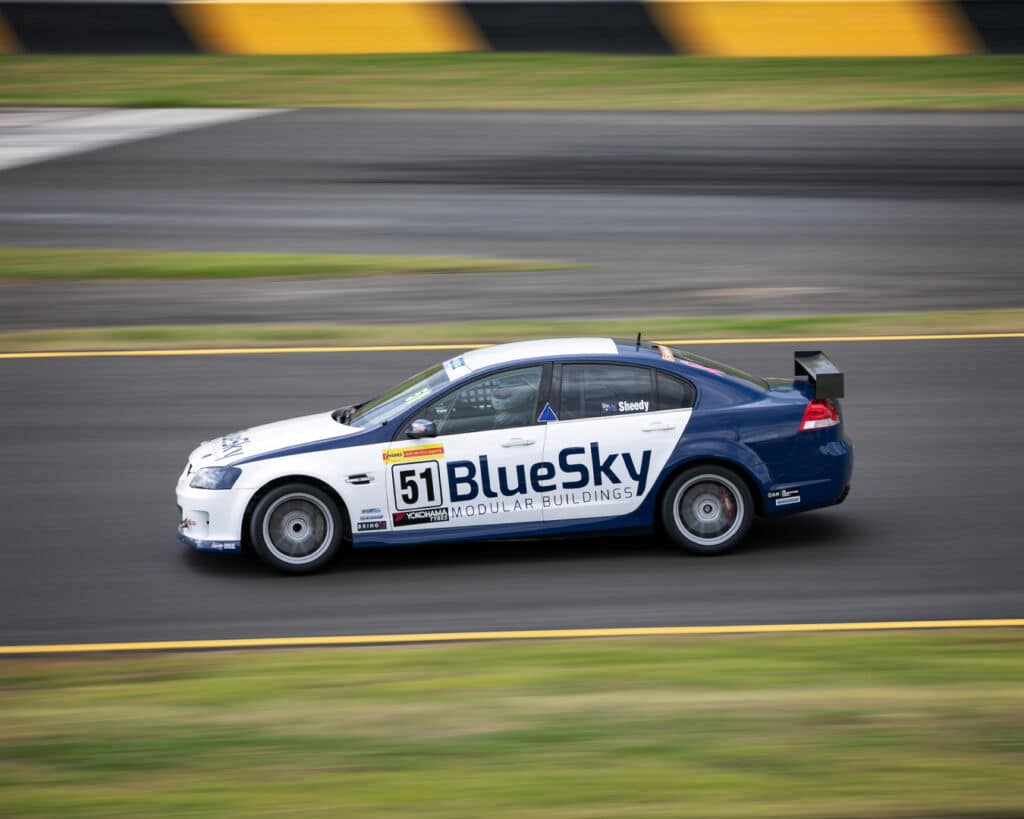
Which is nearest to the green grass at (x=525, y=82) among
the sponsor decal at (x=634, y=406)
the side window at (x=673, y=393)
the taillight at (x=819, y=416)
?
the taillight at (x=819, y=416)

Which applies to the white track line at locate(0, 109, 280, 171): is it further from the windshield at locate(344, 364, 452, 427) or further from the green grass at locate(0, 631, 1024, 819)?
the green grass at locate(0, 631, 1024, 819)

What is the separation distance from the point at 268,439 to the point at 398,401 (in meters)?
0.90

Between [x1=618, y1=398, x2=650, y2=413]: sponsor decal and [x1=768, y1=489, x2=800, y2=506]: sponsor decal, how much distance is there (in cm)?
99

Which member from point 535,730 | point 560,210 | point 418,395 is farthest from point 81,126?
point 535,730

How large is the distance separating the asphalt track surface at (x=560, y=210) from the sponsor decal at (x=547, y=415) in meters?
6.61

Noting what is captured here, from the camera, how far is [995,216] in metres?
20.0

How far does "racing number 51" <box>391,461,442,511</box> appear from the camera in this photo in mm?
9406

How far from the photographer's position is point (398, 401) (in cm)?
983

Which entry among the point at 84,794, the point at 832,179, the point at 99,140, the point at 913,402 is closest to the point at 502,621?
the point at 84,794

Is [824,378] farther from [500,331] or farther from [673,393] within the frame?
[500,331]

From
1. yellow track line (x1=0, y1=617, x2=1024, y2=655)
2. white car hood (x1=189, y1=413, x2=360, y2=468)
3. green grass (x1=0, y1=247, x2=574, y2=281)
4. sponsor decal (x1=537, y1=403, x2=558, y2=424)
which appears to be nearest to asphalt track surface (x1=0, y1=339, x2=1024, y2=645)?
yellow track line (x1=0, y1=617, x2=1024, y2=655)

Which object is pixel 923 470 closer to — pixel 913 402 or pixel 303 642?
pixel 913 402

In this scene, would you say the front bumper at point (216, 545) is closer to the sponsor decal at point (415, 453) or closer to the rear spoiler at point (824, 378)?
the sponsor decal at point (415, 453)

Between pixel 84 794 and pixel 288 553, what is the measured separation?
3.22 meters
